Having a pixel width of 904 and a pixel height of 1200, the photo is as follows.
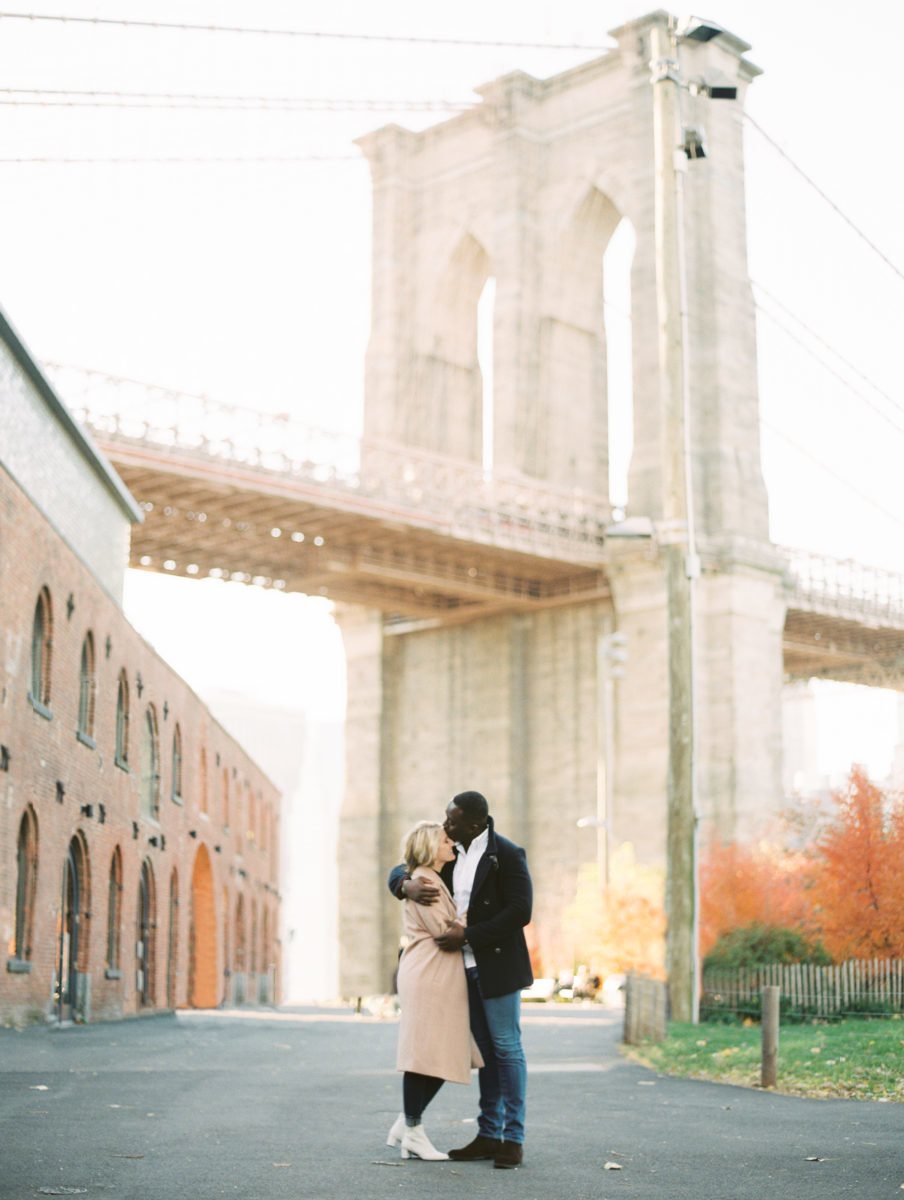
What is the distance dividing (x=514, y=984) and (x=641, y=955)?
4449cm

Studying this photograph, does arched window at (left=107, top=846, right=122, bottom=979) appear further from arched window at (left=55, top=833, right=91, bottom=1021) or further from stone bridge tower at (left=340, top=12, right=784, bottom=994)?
stone bridge tower at (left=340, top=12, right=784, bottom=994)

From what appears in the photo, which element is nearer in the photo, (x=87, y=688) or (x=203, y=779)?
(x=87, y=688)

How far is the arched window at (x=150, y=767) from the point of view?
2633cm

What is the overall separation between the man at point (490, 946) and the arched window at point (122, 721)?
16.1 m

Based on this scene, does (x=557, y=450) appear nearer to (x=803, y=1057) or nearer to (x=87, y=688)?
(x=87, y=688)

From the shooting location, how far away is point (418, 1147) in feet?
25.8

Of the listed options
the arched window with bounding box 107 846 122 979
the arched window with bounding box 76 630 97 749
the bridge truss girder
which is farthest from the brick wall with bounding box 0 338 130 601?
the bridge truss girder

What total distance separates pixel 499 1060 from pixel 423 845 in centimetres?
105

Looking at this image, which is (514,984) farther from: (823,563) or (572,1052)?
(823,563)

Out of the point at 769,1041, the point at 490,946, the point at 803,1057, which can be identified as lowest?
the point at 803,1057

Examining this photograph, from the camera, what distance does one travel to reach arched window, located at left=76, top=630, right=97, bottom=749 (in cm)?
2130

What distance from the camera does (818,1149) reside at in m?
8.25

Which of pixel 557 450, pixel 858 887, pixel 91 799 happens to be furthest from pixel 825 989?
pixel 557 450

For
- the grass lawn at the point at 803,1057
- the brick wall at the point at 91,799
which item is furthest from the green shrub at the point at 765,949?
the brick wall at the point at 91,799
